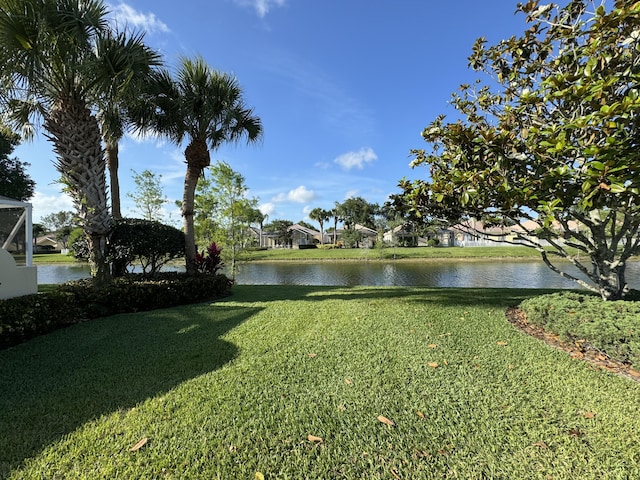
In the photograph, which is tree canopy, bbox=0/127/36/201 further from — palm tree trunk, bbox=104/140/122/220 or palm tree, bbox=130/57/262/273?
palm tree, bbox=130/57/262/273

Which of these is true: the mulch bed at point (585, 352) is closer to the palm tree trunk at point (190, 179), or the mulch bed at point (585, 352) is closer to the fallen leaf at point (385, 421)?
A: the fallen leaf at point (385, 421)

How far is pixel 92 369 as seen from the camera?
3.63 m

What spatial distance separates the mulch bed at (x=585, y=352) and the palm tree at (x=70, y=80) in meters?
8.06

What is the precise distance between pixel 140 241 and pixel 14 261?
2.18 metres

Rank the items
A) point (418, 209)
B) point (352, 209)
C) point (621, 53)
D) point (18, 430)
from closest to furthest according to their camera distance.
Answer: point (18, 430)
point (621, 53)
point (418, 209)
point (352, 209)

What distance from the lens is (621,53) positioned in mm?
4086

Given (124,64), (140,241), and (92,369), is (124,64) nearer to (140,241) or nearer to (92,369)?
(140,241)

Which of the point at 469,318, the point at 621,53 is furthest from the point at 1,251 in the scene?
the point at 621,53

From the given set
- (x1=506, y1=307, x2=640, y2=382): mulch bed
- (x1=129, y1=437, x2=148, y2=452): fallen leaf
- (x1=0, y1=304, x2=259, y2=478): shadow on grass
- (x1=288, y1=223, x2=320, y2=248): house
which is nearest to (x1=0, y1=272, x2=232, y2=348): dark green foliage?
(x1=0, y1=304, x2=259, y2=478): shadow on grass

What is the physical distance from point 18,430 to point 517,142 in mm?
6376

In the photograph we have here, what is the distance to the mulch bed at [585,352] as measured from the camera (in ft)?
11.1

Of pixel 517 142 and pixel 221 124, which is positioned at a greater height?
pixel 221 124

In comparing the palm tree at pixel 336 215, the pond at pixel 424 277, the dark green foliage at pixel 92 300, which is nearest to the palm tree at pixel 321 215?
the palm tree at pixel 336 215

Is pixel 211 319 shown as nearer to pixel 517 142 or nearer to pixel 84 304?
pixel 84 304
